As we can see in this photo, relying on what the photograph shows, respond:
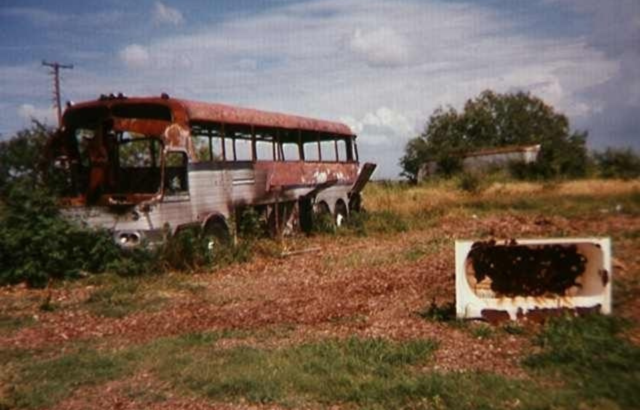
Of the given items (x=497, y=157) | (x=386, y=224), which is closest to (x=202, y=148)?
(x=386, y=224)

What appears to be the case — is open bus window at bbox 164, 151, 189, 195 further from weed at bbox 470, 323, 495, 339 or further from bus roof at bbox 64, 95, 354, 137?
weed at bbox 470, 323, 495, 339

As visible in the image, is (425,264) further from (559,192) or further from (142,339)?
(559,192)

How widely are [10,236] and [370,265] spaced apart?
19.4ft

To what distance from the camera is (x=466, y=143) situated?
5872cm

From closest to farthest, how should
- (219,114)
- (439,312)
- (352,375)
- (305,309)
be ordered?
(352,375), (439,312), (305,309), (219,114)

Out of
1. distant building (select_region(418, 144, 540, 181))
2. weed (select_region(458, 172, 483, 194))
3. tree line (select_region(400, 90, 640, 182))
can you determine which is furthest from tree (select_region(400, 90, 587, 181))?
weed (select_region(458, 172, 483, 194))

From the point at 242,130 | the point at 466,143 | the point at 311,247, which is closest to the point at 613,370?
the point at 311,247

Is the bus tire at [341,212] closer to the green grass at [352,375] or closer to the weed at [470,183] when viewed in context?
the weed at [470,183]

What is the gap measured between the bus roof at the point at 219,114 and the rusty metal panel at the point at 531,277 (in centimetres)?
681

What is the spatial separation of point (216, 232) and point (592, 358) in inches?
330

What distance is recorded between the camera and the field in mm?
4566

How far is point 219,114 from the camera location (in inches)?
501

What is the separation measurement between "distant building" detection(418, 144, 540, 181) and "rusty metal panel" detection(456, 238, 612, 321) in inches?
1041

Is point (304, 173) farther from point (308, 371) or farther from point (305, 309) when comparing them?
point (308, 371)
